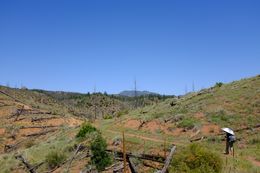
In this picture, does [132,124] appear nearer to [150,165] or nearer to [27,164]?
[27,164]

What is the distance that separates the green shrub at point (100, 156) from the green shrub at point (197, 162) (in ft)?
A: 23.0

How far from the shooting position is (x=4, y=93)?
307ft

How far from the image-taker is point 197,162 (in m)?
15.7

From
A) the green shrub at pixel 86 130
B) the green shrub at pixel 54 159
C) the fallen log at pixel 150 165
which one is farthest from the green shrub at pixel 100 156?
the green shrub at pixel 86 130

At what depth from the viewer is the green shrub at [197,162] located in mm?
15344

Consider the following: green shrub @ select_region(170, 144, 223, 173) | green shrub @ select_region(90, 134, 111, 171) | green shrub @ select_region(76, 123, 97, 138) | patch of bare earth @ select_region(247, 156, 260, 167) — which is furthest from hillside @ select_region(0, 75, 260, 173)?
green shrub @ select_region(90, 134, 111, 171)

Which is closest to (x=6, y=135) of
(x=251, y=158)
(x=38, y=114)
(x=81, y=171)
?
(x=38, y=114)

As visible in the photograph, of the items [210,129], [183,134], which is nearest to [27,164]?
[183,134]

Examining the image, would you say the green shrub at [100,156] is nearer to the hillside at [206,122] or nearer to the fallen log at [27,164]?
the hillside at [206,122]

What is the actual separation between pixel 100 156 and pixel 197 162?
27.8 ft

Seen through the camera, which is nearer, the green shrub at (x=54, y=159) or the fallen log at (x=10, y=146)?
the green shrub at (x=54, y=159)

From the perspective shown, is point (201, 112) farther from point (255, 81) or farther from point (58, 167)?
point (58, 167)

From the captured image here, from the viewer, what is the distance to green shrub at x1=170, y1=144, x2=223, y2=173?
604 inches

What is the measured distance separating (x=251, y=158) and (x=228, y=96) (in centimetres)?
2089
